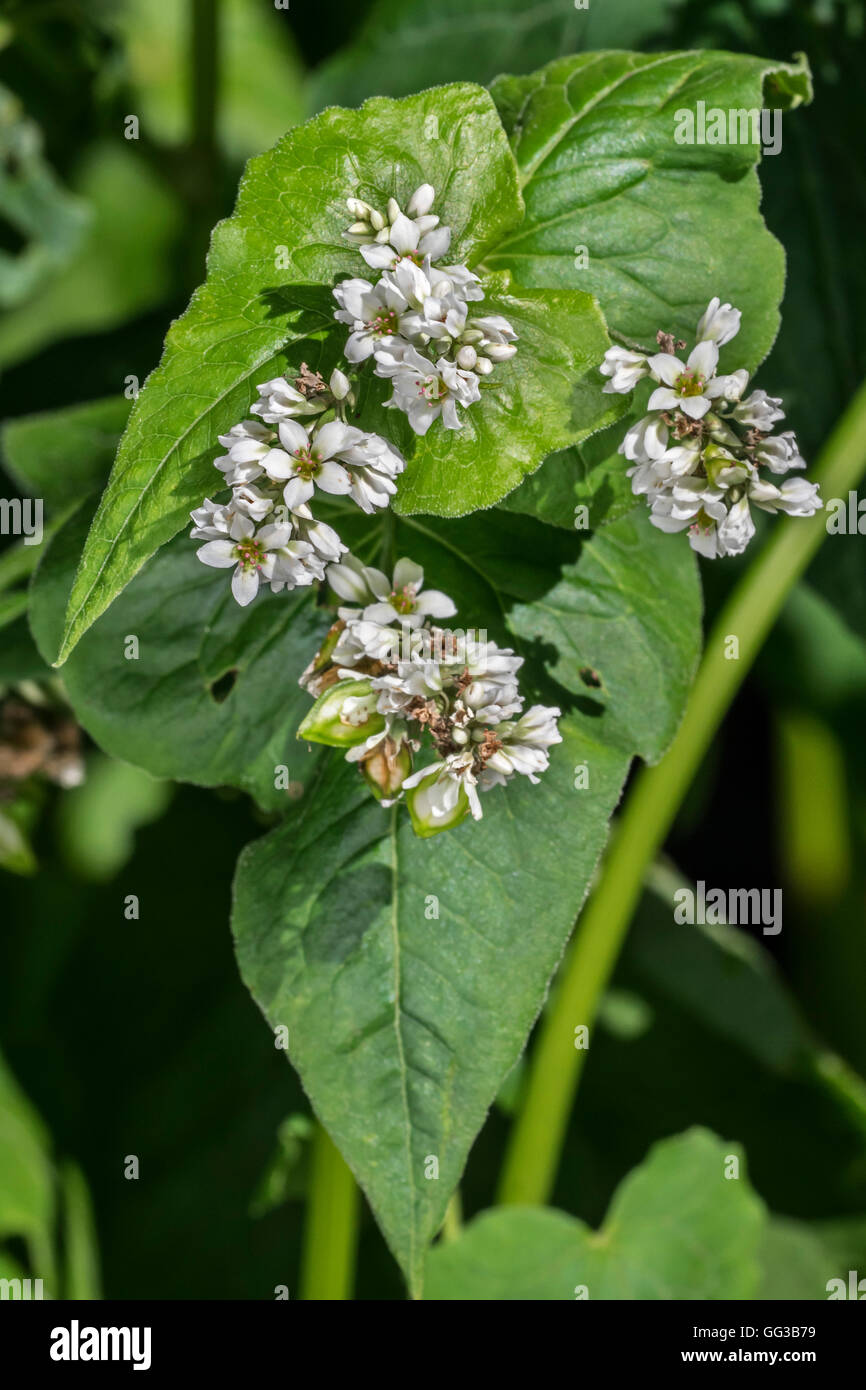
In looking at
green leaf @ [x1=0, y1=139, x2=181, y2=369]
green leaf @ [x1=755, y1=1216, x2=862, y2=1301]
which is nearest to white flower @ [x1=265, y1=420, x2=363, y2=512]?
green leaf @ [x1=755, y1=1216, x2=862, y2=1301]

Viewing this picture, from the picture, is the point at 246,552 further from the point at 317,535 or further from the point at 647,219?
the point at 647,219

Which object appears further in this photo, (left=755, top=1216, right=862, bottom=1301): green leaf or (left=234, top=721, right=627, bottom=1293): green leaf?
(left=755, top=1216, right=862, bottom=1301): green leaf

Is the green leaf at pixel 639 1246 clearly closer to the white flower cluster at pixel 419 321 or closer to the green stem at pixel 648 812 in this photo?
the green stem at pixel 648 812

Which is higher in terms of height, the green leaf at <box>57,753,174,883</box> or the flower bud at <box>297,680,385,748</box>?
the flower bud at <box>297,680,385,748</box>

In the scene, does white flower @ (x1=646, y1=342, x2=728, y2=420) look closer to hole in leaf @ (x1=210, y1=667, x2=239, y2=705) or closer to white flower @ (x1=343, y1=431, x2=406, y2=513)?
white flower @ (x1=343, y1=431, x2=406, y2=513)

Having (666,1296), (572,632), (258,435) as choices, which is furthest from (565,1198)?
(258,435)

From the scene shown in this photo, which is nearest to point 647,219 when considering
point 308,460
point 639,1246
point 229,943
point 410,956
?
point 308,460
